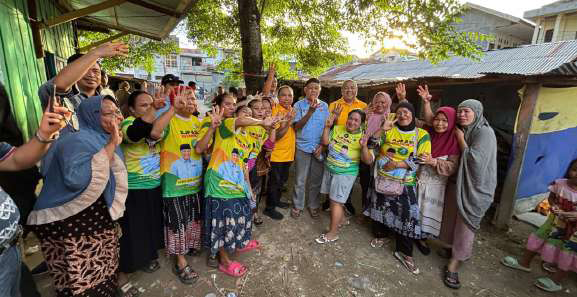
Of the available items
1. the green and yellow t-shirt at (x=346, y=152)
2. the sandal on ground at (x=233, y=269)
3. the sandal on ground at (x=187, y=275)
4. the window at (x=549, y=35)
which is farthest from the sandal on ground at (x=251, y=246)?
the window at (x=549, y=35)

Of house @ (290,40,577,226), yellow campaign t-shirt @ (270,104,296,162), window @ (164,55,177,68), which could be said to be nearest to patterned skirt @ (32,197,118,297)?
yellow campaign t-shirt @ (270,104,296,162)

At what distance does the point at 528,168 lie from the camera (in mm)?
4273

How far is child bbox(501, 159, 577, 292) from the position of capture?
2701mm

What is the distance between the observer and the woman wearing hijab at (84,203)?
1634 mm

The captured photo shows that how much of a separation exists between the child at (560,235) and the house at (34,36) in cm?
547

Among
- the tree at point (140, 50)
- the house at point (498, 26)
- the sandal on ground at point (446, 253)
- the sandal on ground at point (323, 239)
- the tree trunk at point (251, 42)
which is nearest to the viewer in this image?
the sandal on ground at point (446, 253)

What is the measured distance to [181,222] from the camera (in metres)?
2.49

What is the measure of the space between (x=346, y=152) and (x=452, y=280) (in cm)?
179

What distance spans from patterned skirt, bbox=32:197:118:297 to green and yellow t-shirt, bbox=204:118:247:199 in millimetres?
841

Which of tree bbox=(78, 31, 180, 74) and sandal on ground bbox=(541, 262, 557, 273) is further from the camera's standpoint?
tree bbox=(78, 31, 180, 74)

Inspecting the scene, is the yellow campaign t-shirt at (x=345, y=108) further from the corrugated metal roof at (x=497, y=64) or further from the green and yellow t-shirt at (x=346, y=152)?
the corrugated metal roof at (x=497, y=64)

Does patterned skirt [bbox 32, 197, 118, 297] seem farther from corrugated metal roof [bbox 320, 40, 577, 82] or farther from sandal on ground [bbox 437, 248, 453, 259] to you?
corrugated metal roof [bbox 320, 40, 577, 82]

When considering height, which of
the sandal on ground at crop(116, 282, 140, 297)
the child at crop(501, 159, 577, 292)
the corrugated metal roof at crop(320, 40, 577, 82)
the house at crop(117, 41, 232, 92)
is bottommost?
the sandal on ground at crop(116, 282, 140, 297)

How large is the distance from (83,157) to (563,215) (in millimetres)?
4316
